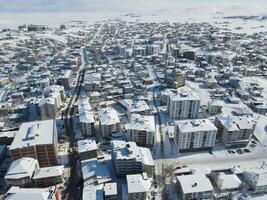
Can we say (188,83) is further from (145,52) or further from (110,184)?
(110,184)

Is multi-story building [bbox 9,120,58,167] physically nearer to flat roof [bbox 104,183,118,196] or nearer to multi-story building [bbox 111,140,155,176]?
multi-story building [bbox 111,140,155,176]

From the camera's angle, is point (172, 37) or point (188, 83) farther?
point (172, 37)

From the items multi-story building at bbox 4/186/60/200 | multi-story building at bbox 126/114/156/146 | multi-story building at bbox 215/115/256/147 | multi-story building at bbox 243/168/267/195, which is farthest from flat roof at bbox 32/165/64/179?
multi-story building at bbox 215/115/256/147

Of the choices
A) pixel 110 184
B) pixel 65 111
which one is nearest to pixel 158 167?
pixel 110 184

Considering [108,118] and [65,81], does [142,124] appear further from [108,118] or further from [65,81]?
[65,81]

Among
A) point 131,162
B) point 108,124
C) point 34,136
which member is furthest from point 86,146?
point 131,162

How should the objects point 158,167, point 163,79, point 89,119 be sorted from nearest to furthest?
point 158,167
point 89,119
point 163,79

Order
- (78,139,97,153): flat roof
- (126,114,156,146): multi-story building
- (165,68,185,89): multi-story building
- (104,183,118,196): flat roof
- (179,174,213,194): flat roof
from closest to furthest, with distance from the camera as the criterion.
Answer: (104,183,118,196): flat roof < (179,174,213,194): flat roof < (78,139,97,153): flat roof < (126,114,156,146): multi-story building < (165,68,185,89): multi-story building

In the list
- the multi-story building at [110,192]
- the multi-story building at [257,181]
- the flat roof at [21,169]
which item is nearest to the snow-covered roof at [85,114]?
the flat roof at [21,169]
